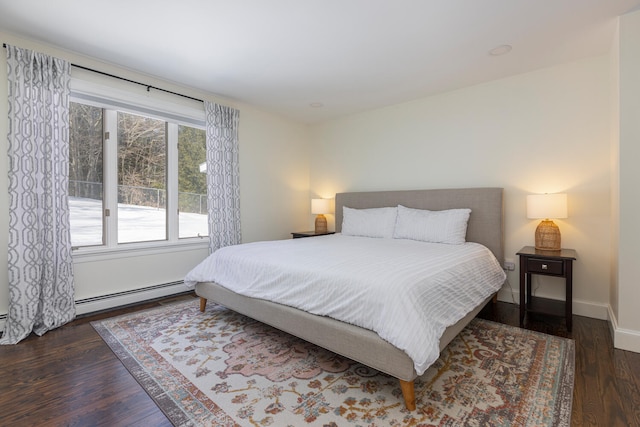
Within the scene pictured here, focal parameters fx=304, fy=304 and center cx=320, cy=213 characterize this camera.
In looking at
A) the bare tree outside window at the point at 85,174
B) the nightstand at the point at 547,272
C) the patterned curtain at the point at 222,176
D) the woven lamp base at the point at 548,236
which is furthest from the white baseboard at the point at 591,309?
the bare tree outside window at the point at 85,174

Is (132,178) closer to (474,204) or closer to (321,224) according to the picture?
(321,224)

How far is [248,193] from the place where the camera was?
4.42 meters

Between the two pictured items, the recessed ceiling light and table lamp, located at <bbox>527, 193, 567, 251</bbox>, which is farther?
table lamp, located at <bbox>527, 193, 567, 251</bbox>

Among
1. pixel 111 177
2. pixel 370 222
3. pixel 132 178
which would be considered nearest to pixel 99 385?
pixel 111 177

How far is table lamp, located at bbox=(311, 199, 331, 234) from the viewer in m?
4.88

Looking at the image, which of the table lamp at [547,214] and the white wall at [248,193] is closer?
the white wall at [248,193]

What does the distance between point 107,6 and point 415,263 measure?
288 centimetres

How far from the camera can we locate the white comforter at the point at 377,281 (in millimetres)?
1622

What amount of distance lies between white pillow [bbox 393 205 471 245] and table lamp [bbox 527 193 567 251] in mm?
607

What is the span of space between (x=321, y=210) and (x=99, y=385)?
3.51 m

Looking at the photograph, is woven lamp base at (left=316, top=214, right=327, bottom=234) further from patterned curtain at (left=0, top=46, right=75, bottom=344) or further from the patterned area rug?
patterned curtain at (left=0, top=46, right=75, bottom=344)

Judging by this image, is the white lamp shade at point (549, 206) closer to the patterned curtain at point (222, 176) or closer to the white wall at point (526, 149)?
the white wall at point (526, 149)

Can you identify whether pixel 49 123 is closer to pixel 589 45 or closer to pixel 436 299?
pixel 436 299

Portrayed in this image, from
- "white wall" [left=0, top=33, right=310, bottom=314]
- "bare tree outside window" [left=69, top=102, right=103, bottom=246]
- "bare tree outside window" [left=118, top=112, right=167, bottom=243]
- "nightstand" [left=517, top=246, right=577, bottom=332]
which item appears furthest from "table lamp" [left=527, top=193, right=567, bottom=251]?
"bare tree outside window" [left=69, top=102, right=103, bottom=246]
